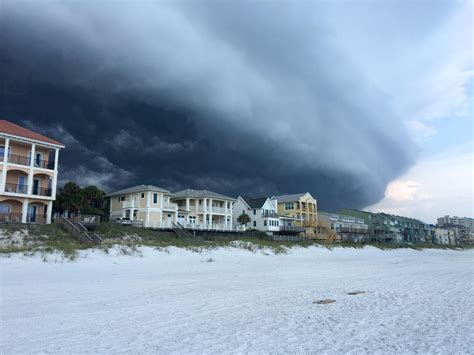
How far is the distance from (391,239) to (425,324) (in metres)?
104

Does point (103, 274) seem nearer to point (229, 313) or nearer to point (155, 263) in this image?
point (155, 263)

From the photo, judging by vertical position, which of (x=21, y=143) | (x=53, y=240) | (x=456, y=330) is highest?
(x=21, y=143)

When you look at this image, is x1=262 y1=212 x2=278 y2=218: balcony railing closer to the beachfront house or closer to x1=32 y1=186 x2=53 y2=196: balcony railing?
the beachfront house

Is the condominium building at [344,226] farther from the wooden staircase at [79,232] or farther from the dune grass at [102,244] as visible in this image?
the wooden staircase at [79,232]

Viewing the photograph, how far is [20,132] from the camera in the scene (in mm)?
33688

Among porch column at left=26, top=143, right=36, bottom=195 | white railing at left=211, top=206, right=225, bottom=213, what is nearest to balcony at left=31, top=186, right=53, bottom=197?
porch column at left=26, top=143, right=36, bottom=195

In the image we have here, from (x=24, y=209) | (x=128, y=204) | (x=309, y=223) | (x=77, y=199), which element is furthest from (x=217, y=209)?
(x=24, y=209)

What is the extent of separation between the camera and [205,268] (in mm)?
20953

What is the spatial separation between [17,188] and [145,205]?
15.4 metres

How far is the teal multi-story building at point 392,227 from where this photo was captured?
325ft

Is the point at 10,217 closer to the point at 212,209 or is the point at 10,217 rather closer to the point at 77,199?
the point at 77,199

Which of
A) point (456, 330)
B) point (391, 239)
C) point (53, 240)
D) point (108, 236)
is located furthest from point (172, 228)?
point (391, 239)

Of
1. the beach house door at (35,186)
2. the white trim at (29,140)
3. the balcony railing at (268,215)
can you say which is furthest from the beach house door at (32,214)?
the balcony railing at (268,215)

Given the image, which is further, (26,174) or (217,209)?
(217,209)
